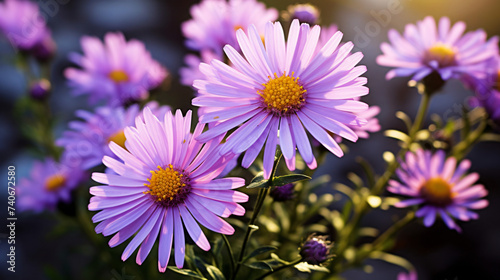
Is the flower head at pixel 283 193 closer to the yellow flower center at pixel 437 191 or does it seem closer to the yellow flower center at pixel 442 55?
the yellow flower center at pixel 437 191

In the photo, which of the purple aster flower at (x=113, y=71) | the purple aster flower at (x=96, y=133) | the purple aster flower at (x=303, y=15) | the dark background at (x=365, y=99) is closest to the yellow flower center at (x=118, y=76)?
the purple aster flower at (x=113, y=71)

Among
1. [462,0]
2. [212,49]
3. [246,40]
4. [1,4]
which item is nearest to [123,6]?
[1,4]

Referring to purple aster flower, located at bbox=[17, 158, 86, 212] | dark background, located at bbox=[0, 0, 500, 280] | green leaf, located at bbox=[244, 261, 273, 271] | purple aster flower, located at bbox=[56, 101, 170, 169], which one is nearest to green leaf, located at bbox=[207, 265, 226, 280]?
green leaf, located at bbox=[244, 261, 273, 271]

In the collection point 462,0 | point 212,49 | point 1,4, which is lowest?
point 212,49

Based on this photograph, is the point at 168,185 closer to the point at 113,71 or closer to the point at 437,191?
the point at 437,191

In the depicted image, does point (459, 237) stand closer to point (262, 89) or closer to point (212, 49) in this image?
point (212, 49)

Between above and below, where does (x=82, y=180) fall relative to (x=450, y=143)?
below
